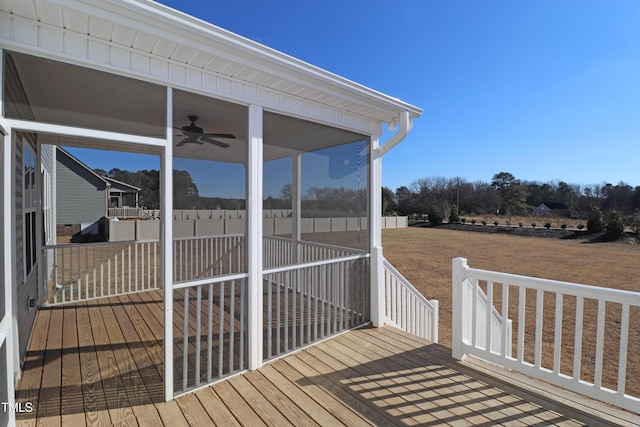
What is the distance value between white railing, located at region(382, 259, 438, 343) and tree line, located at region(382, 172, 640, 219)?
92.7 feet

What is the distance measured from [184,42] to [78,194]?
10.5 meters

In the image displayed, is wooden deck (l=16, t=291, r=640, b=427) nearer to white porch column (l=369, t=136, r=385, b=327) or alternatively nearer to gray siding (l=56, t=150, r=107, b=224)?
white porch column (l=369, t=136, r=385, b=327)

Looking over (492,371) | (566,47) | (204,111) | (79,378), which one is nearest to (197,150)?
(204,111)

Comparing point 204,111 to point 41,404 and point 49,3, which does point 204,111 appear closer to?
point 49,3

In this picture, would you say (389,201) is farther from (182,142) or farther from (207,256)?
(182,142)

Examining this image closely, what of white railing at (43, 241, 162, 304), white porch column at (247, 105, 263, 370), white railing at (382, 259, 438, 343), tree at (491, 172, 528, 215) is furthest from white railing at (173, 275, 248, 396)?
tree at (491, 172, 528, 215)

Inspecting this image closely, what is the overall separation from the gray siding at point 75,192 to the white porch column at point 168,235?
753 centimetres

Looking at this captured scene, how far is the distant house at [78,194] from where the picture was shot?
324 inches

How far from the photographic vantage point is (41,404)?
83.6 inches

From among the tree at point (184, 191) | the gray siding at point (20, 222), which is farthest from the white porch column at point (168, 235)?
the gray siding at point (20, 222)

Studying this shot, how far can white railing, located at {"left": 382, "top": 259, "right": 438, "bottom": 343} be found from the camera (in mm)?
3814

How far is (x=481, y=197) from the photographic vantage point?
35.8 meters

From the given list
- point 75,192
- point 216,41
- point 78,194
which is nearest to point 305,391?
point 216,41

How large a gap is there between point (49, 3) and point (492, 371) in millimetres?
3893
